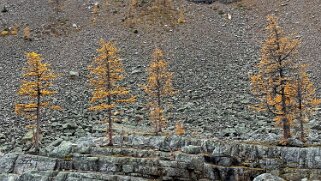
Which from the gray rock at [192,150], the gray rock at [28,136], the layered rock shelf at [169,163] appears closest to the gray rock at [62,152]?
the layered rock shelf at [169,163]

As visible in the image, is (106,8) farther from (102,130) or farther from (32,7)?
(102,130)

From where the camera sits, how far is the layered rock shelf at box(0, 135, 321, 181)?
3419 centimetres

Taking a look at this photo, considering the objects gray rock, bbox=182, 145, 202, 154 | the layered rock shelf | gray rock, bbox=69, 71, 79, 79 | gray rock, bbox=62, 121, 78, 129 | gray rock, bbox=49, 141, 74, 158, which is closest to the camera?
the layered rock shelf

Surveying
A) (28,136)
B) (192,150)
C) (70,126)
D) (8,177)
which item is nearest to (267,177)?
(192,150)

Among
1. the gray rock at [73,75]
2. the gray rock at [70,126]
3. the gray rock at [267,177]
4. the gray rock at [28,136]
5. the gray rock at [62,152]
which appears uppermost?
the gray rock at [73,75]

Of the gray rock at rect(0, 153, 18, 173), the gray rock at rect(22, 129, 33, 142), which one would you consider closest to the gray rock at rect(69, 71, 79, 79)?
the gray rock at rect(22, 129, 33, 142)

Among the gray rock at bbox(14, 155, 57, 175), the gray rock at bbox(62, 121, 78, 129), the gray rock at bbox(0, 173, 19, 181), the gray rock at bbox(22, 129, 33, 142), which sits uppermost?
the gray rock at bbox(62, 121, 78, 129)

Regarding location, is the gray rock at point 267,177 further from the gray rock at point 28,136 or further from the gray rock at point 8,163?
the gray rock at point 28,136

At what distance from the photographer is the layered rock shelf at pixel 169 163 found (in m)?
34.2

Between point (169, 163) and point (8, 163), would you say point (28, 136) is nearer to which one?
point (8, 163)

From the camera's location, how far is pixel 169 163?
3494cm

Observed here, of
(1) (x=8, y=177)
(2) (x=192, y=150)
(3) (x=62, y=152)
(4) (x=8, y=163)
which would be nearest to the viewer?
(1) (x=8, y=177)

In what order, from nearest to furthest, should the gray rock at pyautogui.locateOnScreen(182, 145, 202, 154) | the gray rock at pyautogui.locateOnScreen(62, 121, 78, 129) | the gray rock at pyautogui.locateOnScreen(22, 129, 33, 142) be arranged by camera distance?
1. the gray rock at pyautogui.locateOnScreen(182, 145, 202, 154)
2. the gray rock at pyautogui.locateOnScreen(22, 129, 33, 142)
3. the gray rock at pyautogui.locateOnScreen(62, 121, 78, 129)

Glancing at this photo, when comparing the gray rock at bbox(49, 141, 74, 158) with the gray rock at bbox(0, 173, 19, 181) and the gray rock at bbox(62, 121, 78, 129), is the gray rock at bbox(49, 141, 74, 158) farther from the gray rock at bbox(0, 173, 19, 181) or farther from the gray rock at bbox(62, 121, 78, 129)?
the gray rock at bbox(62, 121, 78, 129)
